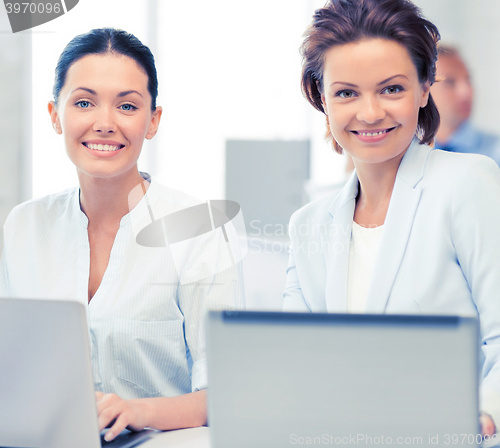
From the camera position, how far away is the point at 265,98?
4469mm

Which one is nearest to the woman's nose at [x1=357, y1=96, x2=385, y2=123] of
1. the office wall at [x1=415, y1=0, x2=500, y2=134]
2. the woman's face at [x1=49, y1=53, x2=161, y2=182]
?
the woman's face at [x1=49, y1=53, x2=161, y2=182]

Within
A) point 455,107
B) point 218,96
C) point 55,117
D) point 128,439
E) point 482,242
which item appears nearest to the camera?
point 128,439

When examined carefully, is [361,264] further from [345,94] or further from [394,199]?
[345,94]

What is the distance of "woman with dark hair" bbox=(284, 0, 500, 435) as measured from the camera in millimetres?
1118

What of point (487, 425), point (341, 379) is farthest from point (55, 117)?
point (487, 425)

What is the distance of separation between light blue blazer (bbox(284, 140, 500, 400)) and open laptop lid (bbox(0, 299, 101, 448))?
2.13ft

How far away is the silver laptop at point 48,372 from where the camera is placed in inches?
30.1

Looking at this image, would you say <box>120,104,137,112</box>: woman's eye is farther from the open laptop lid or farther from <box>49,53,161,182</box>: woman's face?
the open laptop lid

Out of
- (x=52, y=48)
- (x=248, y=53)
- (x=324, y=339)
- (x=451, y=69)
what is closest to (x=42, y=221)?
(x=324, y=339)

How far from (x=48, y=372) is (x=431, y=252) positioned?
794mm

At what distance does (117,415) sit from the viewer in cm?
95

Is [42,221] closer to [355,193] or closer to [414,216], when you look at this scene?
[355,193]

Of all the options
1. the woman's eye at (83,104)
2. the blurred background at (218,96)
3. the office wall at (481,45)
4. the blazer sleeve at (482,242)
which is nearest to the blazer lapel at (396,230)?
the blazer sleeve at (482,242)

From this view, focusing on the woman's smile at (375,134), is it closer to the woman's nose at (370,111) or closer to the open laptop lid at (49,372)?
the woman's nose at (370,111)
